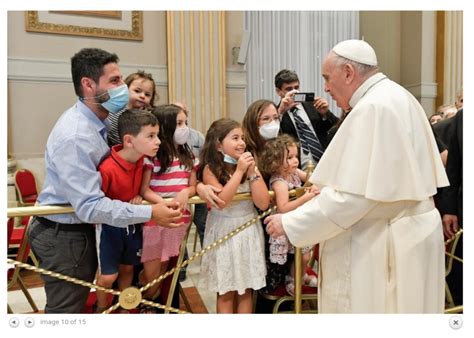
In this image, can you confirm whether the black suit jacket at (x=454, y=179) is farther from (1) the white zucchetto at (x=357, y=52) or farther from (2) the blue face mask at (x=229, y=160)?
(2) the blue face mask at (x=229, y=160)

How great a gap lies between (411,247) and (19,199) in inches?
171

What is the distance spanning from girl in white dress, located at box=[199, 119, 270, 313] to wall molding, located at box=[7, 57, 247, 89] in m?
3.42

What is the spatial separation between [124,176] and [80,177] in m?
0.22

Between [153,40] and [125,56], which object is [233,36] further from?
[125,56]

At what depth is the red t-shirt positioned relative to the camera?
1.81 metres

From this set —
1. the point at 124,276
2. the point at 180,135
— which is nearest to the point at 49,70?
the point at 180,135

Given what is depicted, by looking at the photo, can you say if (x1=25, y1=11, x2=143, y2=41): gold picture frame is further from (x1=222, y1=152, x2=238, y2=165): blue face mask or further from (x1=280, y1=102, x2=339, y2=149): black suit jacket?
(x1=222, y1=152, x2=238, y2=165): blue face mask

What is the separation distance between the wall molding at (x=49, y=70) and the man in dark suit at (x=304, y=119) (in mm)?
2210

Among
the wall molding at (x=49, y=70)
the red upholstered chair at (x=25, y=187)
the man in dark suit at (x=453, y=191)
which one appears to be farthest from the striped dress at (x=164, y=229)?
the wall molding at (x=49, y=70)

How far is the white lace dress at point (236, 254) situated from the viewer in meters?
2.12

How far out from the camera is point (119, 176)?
183cm

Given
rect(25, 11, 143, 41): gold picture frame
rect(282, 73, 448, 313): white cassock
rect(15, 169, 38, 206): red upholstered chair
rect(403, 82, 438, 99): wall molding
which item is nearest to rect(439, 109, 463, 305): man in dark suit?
rect(282, 73, 448, 313): white cassock

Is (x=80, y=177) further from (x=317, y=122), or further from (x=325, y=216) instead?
(x=317, y=122)

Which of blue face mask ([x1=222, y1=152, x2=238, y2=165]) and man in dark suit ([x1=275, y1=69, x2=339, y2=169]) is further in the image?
man in dark suit ([x1=275, y1=69, x2=339, y2=169])
